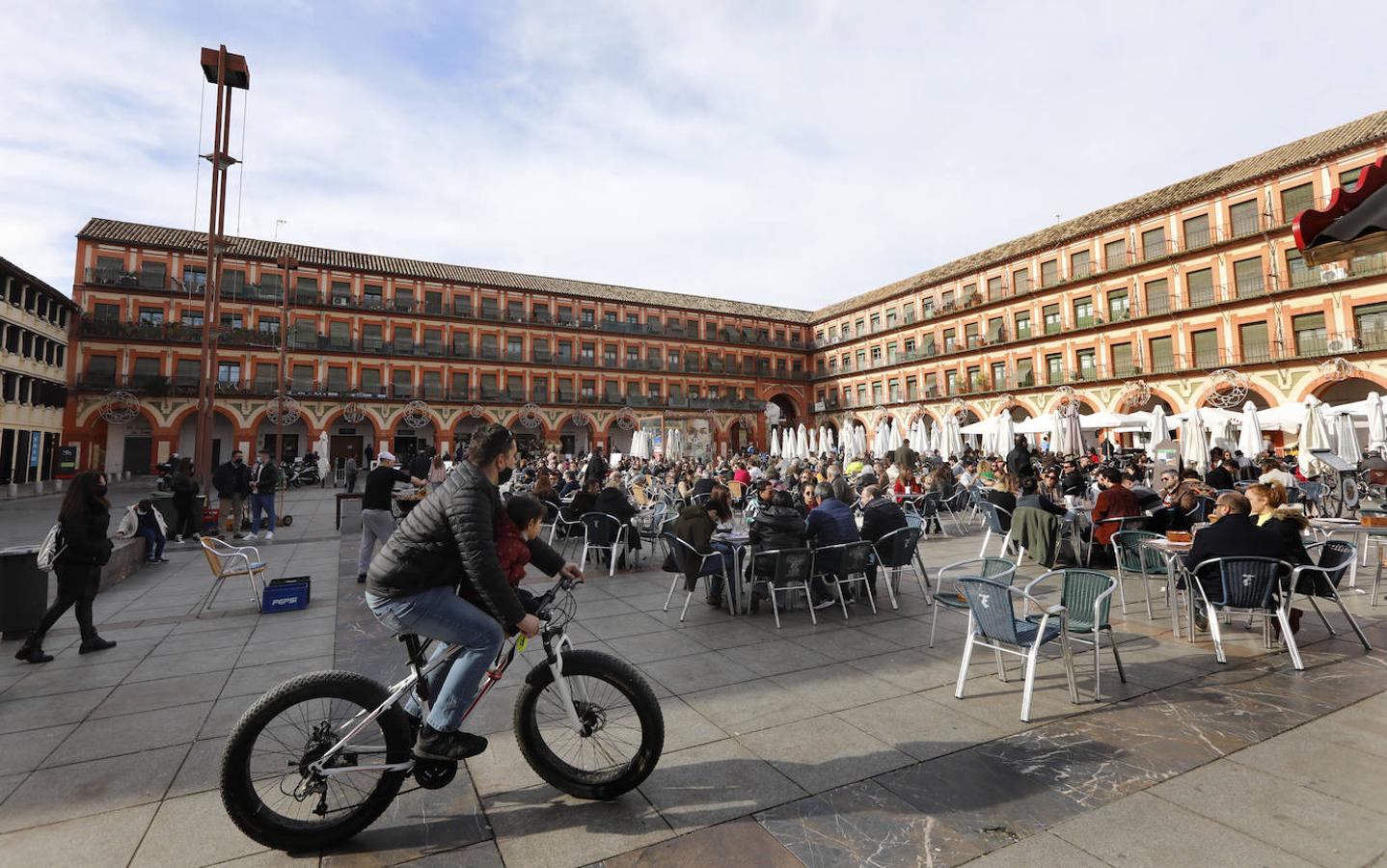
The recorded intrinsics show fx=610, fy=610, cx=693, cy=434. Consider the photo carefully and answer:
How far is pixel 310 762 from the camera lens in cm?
259

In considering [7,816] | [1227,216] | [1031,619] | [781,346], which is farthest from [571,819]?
[781,346]

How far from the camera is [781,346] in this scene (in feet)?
161

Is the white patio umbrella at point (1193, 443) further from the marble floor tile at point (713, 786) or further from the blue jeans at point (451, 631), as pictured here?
the blue jeans at point (451, 631)

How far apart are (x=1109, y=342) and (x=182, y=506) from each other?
1391 inches

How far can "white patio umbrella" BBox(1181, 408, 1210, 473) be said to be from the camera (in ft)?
48.9

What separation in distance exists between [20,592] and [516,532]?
5.68m

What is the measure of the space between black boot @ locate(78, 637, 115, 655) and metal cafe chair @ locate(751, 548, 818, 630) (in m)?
5.60

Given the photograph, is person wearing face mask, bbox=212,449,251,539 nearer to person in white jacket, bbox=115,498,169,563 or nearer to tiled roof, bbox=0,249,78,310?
person in white jacket, bbox=115,498,169,563

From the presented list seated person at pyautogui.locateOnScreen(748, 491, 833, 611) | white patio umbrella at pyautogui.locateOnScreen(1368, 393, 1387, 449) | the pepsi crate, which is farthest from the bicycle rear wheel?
white patio umbrella at pyautogui.locateOnScreen(1368, 393, 1387, 449)

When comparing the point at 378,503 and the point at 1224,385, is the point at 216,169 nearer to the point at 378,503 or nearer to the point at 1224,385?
the point at 378,503

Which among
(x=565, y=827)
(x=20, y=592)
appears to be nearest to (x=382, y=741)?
(x=565, y=827)

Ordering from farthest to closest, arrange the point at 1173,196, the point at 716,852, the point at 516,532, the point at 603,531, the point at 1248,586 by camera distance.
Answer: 1. the point at 1173,196
2. the point at 603,531
3. the point at 1248,586
4. the point at 516,532
5. the point at 716,852

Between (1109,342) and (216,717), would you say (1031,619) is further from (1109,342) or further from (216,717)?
(1109,342)

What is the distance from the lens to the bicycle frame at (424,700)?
2.59m
